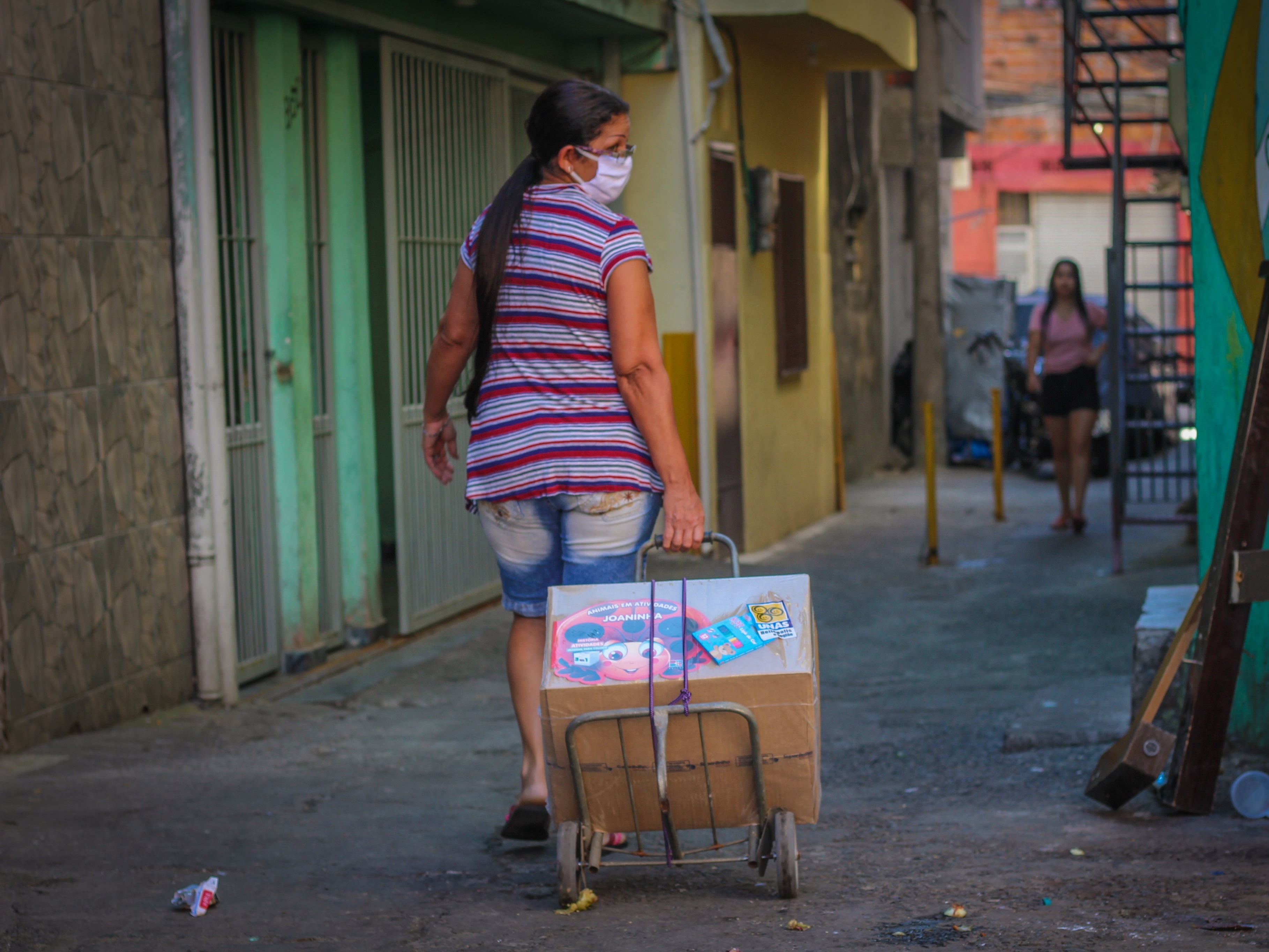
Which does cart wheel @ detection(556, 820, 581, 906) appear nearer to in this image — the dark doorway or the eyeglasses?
the eyeglasses

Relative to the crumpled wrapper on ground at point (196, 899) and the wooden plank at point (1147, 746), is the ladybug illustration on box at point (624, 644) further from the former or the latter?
the wooden plank at point (1147, 746)

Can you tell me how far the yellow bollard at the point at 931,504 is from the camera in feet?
33.3

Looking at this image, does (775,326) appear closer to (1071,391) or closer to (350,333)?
(1071,391)

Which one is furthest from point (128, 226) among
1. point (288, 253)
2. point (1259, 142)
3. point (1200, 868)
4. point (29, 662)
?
point (1200, 868)

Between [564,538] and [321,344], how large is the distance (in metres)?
3.58

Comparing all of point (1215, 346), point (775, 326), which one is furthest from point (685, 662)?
point (775, 326)

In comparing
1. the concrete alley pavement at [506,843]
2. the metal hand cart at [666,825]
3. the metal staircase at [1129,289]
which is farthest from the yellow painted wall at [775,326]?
the metal hand cart at [666,825]

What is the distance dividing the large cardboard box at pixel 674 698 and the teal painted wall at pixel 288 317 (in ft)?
11.5

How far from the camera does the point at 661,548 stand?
153 inches

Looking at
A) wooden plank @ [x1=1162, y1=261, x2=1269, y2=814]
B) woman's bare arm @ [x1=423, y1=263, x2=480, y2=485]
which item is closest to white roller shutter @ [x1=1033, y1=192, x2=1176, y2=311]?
wooden plank @ [x1=1162, y1=261, x2=1269, y2=814]

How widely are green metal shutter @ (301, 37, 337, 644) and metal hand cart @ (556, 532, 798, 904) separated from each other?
378 cm

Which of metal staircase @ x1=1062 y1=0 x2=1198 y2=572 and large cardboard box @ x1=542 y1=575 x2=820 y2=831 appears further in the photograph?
metal staircase @ x1=1062 y1=0 x2=1198 y2=572

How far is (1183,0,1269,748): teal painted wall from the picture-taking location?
14.8ft

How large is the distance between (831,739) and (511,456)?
213 cm
